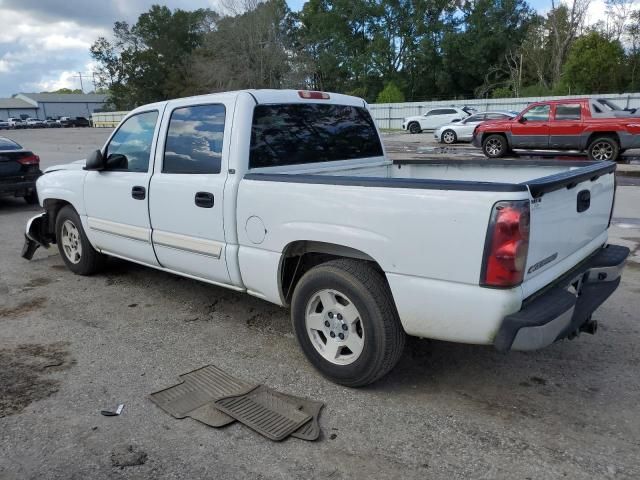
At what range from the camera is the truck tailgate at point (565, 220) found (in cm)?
286

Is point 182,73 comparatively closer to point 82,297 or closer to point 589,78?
point 589,78

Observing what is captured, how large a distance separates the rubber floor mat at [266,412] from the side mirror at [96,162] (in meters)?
2.70

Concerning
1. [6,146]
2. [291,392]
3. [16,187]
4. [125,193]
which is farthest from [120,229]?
[6,146]

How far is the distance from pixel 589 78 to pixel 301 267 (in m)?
35.7

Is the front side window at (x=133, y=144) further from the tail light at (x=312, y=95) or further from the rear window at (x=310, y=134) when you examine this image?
the tail light at (x=312, y=95)

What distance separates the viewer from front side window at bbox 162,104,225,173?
4.09 meters

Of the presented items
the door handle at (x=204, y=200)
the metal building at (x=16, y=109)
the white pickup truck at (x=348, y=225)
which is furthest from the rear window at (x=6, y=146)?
the metal building at (x=16, y=109)

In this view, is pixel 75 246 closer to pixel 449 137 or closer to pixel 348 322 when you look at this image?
pixel 348 322

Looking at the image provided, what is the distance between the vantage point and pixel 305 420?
10.3ft

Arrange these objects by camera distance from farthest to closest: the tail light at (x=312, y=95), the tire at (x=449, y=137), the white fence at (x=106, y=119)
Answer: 1. the white fence at (x=106, y=119)
2. the tire at (x=449, y=137)
3. the tail light at (x=312, y=95)

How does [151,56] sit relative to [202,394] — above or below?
above

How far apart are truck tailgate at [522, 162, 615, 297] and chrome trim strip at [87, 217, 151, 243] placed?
3.15 m

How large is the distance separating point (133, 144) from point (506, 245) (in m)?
3.54

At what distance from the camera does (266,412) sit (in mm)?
3240
